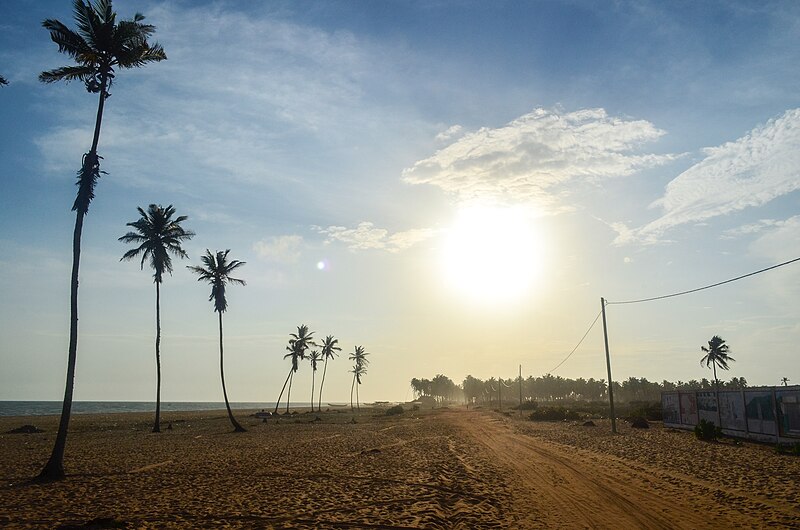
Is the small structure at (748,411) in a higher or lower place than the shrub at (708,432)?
higher

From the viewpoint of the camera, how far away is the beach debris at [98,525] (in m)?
9.88

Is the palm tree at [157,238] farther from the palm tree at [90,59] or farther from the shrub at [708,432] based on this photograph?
the shrub at [708,432]

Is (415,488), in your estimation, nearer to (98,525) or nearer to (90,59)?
(98,525)

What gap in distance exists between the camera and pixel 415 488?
50.2 ft

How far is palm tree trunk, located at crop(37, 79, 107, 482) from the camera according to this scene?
56.4ft

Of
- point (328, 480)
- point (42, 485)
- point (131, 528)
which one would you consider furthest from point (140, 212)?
point (131, 528)

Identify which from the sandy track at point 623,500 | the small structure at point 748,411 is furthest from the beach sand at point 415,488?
the small structure at point 748,411

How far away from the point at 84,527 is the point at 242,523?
3.18 metres

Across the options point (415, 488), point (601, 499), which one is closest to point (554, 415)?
point (415, 488)

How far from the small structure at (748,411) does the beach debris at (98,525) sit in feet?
95.1

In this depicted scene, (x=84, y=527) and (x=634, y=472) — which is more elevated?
(x=84, y=527)

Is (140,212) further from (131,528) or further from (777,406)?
(777,406)

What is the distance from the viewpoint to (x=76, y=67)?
1930 cm

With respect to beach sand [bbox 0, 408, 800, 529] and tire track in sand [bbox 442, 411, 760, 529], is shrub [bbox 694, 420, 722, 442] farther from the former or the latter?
tire track in sand [bbox 442, 411, 760, 529]
